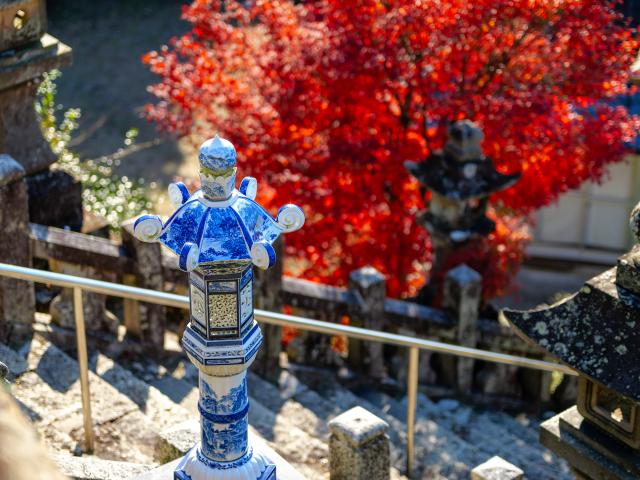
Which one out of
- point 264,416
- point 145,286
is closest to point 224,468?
point 264,416

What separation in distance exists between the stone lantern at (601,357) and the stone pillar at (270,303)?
3.09m

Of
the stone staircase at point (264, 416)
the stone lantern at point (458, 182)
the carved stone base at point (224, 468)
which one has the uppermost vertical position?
the stone lantern at point (458, 182)

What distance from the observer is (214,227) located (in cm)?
372

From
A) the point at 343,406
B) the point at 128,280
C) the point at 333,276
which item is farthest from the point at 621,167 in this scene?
the point at 128,280

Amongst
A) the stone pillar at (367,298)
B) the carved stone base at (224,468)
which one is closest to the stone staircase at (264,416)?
the stone pillar at (367,298)

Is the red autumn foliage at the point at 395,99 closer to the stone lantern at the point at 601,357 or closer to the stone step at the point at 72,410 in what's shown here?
the stone step at the point at 72,410

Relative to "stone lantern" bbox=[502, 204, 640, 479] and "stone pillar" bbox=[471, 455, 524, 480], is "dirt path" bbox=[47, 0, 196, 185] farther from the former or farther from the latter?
"stone lantern" bbox=[502, 204, 640, 479]

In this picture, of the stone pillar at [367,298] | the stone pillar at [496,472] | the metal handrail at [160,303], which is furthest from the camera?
the stone pillar at [367,298]

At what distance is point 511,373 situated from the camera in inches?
348

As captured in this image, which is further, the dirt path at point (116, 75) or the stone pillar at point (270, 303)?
the dirt path at point (116, 75)

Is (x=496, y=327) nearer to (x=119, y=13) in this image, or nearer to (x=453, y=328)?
(x=453, y=328)

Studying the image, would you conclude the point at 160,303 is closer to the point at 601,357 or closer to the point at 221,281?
the point at 221,281

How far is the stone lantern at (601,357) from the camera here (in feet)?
14.3

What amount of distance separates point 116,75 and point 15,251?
12.4 meters
